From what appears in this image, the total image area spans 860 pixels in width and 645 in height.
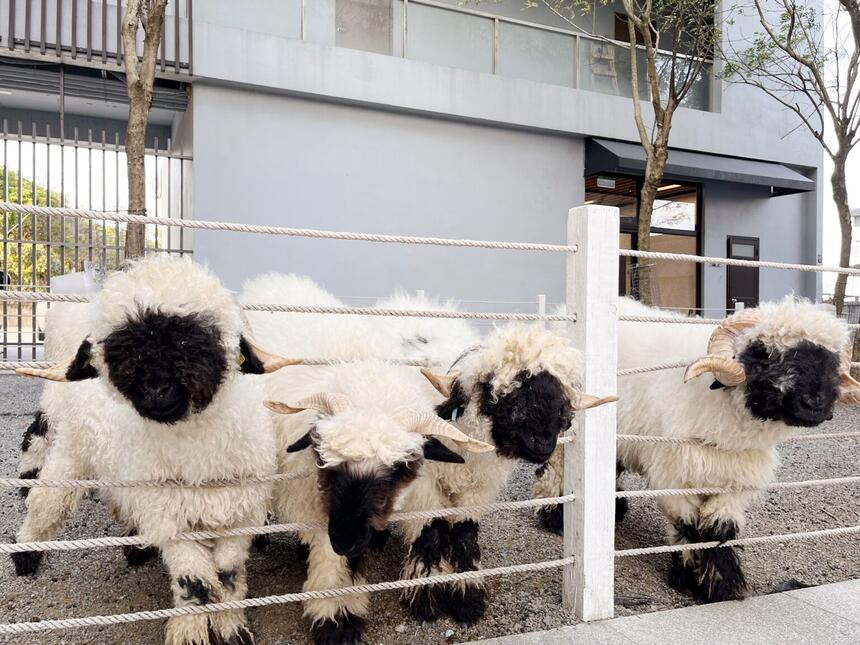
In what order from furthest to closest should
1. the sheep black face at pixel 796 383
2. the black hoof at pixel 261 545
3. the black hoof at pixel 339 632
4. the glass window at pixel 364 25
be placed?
the glass window at pixel 364 25, the black hoof at pixel 261 545, the sheep black face at pixel 796 383, the black hoof at pixel 339 632

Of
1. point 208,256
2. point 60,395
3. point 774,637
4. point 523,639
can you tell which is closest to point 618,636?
point 523,639

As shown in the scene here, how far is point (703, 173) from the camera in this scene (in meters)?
12.5

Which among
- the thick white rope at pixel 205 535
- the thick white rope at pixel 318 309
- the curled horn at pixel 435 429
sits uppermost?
→ the thick white rope at pixel 318 309

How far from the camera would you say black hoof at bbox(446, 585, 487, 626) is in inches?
111

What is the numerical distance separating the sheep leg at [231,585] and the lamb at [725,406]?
204 centimetres

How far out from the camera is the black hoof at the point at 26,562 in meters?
3.16

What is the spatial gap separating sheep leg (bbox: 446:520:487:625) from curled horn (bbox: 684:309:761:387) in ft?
4.04

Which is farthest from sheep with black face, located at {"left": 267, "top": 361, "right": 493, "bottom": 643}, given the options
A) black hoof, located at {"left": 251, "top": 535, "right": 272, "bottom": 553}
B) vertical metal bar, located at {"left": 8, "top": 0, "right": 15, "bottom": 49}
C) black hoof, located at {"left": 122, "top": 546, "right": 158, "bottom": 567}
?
vertical metal bar, located at {"left": 8, "top": 0, "right": 15, "bottom": 49}

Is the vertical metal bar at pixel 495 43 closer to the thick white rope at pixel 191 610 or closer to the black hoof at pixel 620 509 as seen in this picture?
the black hoof at pixel 620 509

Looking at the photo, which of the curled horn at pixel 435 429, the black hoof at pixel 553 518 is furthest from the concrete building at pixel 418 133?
the curled horn at pixel 435 429

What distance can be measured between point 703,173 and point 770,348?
35.8 ft

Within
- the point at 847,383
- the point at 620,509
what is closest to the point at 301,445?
the point at 847,383

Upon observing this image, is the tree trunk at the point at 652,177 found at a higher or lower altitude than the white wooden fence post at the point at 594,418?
higher

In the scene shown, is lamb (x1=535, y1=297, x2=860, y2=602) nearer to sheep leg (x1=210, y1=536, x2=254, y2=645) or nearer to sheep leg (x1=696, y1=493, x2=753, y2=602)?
sheep leg (x1=696, y1=493, x2=753, y2=602)
